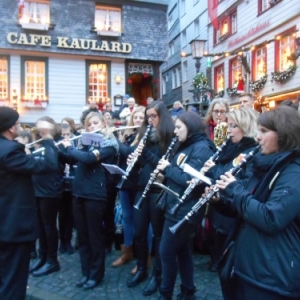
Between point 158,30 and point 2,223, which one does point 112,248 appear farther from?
point 158,30

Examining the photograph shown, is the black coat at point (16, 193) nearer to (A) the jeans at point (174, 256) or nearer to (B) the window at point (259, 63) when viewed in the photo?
(A) the jeans at point (174, 256)

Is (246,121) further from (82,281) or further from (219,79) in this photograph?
(219,79)

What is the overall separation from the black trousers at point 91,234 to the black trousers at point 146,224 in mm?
441

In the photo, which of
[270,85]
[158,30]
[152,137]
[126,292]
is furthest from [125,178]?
[158,30]

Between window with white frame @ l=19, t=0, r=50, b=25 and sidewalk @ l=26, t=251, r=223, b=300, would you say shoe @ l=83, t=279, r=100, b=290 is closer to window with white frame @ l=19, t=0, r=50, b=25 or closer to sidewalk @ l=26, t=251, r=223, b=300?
sidewalk @ l=26, t=251, r=223, b=300

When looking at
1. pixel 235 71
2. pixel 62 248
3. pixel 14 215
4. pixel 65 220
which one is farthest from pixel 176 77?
pixel 14 215

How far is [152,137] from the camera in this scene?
4375mm

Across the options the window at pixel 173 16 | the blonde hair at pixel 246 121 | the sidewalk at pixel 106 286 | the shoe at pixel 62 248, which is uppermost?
the window at pixel 173 16

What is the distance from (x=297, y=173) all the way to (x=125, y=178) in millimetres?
2534

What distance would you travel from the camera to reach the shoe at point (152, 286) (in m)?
4.21

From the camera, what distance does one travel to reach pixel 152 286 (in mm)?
4250

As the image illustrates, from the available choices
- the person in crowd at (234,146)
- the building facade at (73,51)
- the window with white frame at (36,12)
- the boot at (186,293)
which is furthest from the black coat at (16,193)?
the window with white frame at (36,12)

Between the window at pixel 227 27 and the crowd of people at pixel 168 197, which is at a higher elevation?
the window at pixel 227 27

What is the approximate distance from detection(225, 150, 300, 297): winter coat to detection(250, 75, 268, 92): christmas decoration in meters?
13.0
